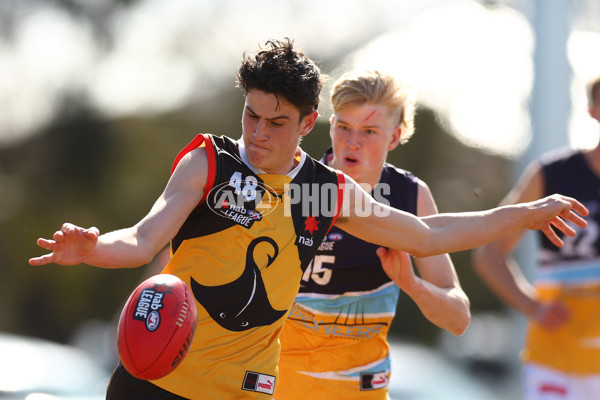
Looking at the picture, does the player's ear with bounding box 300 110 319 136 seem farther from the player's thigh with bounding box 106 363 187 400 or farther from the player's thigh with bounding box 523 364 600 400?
the player's thigh with bounding box 523 364 600 400

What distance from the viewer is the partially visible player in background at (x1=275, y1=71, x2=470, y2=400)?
457 centimetres

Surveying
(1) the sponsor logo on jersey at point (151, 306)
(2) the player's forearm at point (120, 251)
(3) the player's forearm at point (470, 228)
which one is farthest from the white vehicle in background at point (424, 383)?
(2) the player's forearm at point (120, 251)

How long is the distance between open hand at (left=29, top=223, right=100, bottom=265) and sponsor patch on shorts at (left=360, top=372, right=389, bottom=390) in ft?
6.41

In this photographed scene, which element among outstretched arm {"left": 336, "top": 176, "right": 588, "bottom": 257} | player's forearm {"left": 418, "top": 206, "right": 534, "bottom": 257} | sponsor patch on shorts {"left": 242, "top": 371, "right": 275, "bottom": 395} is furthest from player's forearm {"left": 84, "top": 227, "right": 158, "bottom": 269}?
player's forearm {"left": 418, "top": 206, "right": 534, "bottom": 257}

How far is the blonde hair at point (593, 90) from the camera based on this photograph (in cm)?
587

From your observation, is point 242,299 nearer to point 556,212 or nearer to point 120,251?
point 120,251

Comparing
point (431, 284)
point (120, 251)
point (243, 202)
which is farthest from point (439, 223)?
point (120, 251)

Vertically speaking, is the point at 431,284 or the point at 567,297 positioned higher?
the point at 567,297

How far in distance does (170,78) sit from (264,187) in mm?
20313

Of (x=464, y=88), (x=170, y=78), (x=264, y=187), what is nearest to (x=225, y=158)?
(x=264, y=187)

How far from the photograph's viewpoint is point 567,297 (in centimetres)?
586

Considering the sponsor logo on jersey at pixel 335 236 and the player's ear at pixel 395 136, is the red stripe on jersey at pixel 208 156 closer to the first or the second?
the sponsor logo on jersey at pixel 335 236

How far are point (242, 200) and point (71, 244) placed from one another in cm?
84

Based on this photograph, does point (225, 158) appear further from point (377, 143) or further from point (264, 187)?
point (377, 143)
